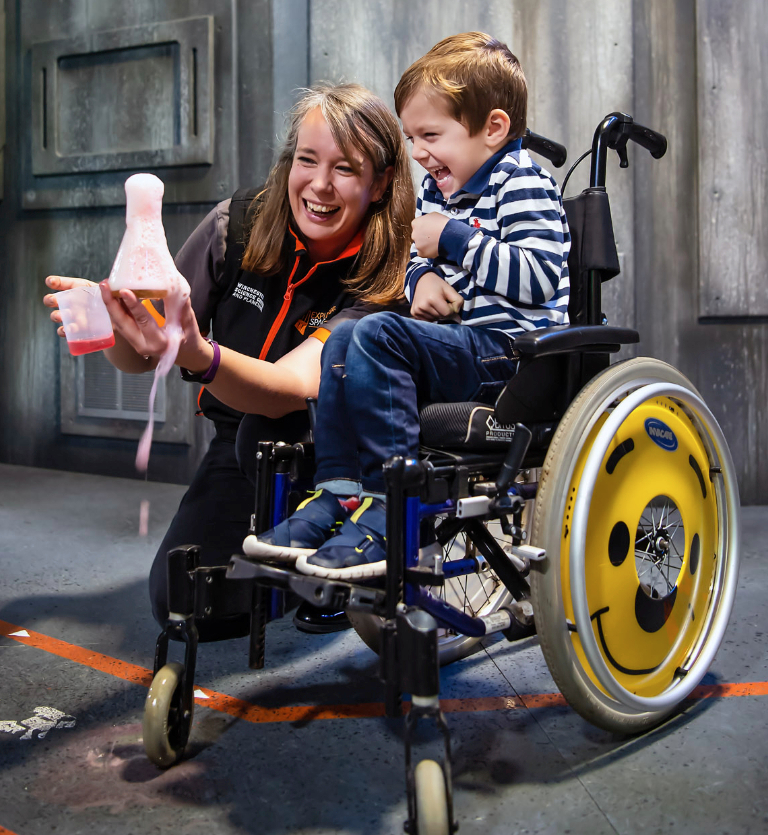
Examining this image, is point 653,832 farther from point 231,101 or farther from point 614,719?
point 231,101

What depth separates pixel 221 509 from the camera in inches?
85.1

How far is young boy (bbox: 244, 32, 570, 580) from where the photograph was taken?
4.59ft

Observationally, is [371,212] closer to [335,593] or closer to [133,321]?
[133,321]

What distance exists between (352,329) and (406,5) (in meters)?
2.90

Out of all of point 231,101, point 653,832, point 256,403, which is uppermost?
point 231,101

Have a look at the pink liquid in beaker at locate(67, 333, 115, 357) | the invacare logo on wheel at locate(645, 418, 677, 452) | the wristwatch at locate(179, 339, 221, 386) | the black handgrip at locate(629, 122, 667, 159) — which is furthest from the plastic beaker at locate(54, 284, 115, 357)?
the black handgrip at locate(629, 122, 667, 159)

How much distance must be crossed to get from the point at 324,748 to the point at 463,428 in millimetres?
673

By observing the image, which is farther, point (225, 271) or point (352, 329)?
point (225, 271)

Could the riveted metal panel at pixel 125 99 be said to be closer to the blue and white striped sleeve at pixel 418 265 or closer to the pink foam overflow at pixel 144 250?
the blue and white striped sleeve at pixel 418 265

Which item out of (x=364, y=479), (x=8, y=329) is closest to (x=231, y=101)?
(x=8, y=329)

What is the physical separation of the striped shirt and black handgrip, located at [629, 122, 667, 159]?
0.28m

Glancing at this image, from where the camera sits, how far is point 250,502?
2.21 metres

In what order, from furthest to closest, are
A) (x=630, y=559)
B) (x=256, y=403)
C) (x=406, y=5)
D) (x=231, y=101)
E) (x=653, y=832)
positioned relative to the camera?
(x=231, y=101)
(x=406, y=5)
(x=256, y=403)
(x=630, y=559)
(x=653, y=832)

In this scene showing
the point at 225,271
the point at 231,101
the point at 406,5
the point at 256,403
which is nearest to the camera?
the point at 256,403
